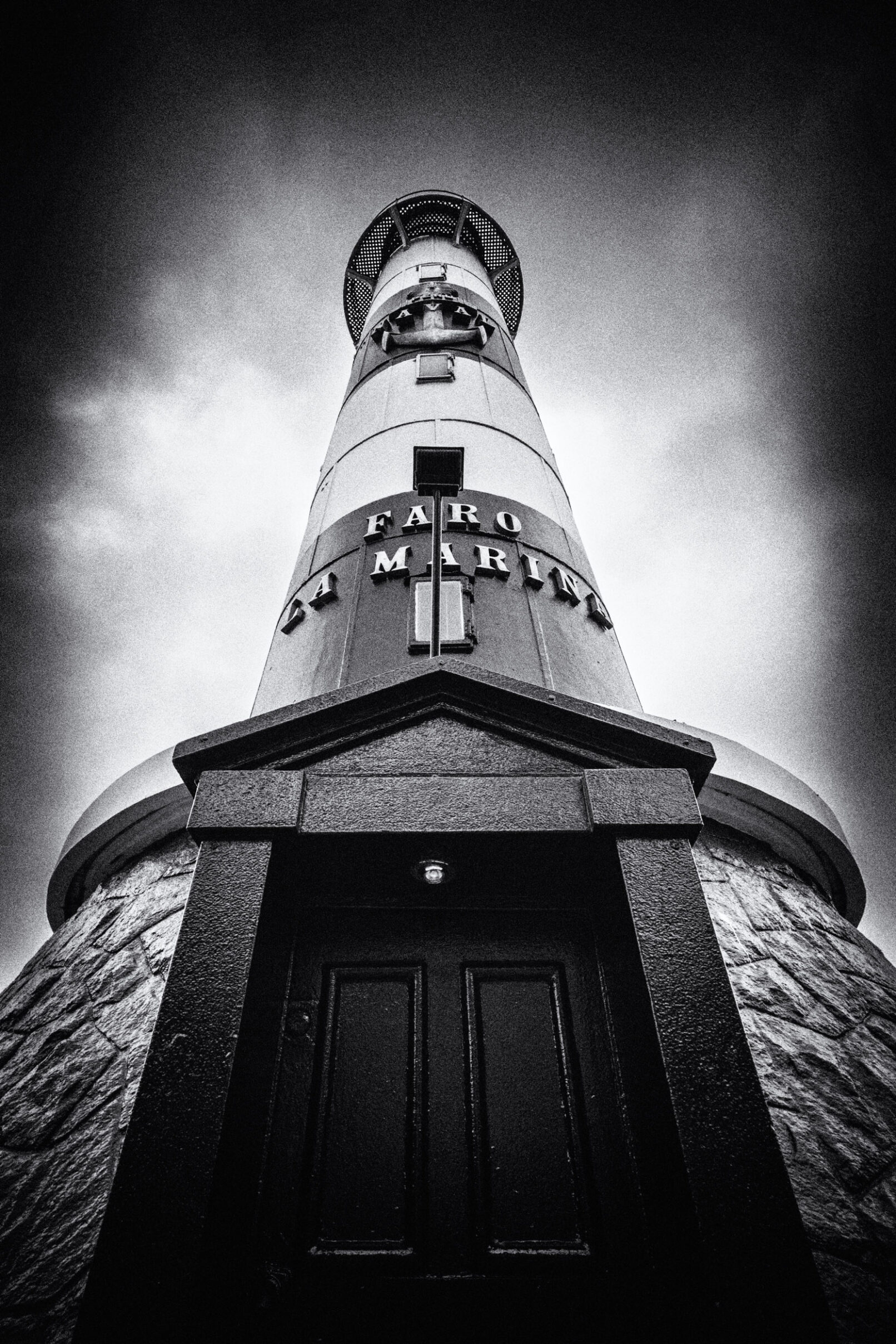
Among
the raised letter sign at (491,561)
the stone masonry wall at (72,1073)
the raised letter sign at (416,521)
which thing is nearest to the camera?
the stone masonry wall at (72,1073)

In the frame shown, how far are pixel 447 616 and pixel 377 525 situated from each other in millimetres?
1971

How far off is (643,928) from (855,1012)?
2135 mm

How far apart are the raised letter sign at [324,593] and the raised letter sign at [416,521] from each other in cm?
104

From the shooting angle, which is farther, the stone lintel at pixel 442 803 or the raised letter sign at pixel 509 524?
the raised letter sign at pixel 509 524

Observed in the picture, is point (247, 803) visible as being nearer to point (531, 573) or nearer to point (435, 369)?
point (531, 573)

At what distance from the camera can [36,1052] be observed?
4.38 meters

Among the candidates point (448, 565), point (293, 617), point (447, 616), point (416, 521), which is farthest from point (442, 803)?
point (416, 521)

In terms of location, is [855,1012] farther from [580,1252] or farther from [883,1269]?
[580,1252]

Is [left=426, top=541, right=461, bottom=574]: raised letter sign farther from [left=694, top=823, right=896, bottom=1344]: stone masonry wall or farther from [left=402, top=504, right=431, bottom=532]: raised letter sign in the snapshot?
[left=694, top=823, right=896, bottom=1344]: stone masonry wall

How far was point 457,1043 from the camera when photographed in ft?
11.7

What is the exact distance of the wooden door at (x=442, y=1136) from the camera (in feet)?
9.70

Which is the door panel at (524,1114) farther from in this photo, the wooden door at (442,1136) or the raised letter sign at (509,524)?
the raised letter sign at (509,524)

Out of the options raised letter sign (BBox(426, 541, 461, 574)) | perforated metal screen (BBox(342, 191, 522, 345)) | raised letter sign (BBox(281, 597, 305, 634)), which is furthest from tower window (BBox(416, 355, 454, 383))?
perforated metal screen (BBox(342, 191, 522, 345))

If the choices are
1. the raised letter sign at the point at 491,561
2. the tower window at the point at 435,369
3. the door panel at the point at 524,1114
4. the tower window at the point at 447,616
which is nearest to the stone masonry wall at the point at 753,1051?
the door panel at the point at 524,1114
